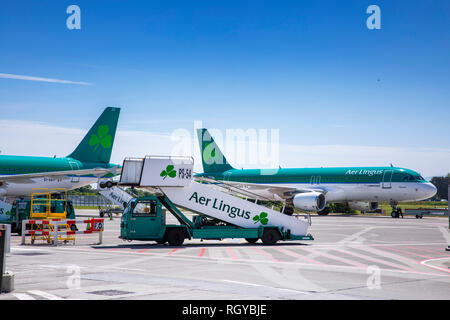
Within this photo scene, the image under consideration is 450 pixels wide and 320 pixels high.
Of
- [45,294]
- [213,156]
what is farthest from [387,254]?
[213,156]

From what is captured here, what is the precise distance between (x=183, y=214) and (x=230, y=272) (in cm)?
943

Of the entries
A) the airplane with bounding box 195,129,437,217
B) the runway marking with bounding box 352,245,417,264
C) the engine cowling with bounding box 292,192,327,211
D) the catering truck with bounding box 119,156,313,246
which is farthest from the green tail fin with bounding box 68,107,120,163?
the runway marking with bounding box 352,245,417,264

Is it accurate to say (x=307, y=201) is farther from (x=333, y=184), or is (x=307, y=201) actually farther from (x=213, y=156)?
(x=213, y=156)

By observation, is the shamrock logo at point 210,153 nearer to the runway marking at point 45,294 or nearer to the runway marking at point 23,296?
the runway marking at point 45,294

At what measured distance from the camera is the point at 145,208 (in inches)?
879

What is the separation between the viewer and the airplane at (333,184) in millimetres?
51750

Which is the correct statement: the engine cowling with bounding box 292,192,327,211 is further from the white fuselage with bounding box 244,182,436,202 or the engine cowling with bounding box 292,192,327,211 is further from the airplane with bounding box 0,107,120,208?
the airplane with bounding box 0,107,120,208

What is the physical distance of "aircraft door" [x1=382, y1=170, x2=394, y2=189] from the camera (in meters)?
52.9

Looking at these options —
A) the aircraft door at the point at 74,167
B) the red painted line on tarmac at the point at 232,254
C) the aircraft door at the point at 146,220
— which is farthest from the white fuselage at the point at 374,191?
the red painted line on tarmac at the point at 232,254

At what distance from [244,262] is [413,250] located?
8.42m

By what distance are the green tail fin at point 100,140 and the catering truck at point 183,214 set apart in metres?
23.1
